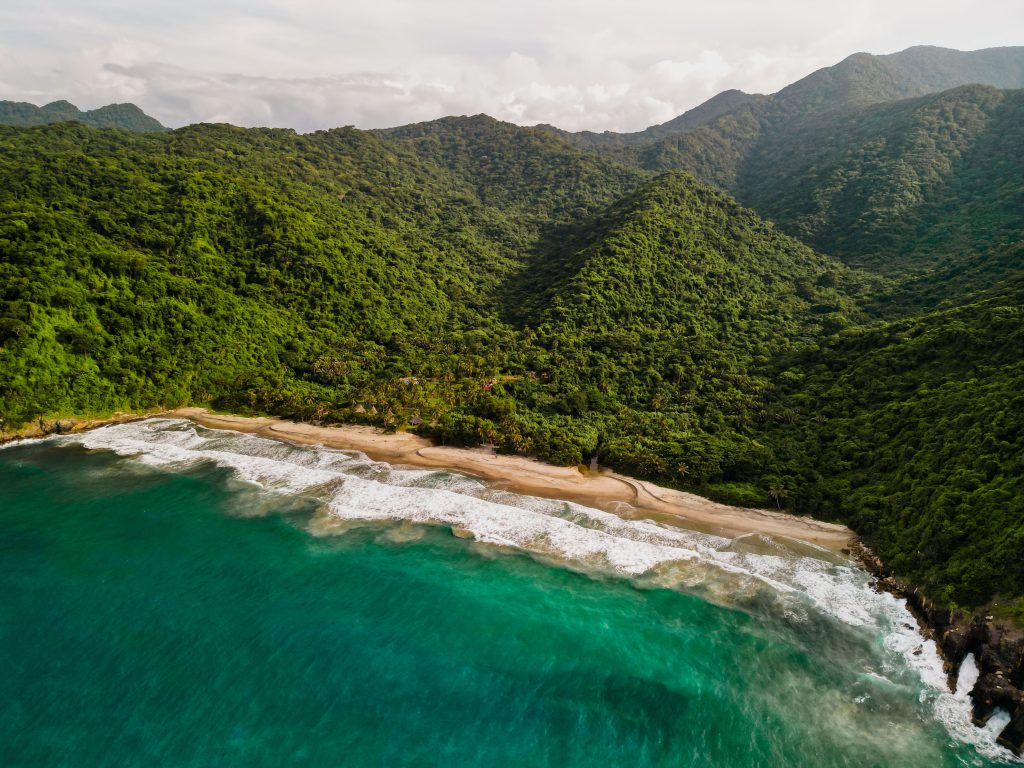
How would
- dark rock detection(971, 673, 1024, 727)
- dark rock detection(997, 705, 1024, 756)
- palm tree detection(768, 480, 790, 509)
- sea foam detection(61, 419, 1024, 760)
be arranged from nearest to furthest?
dark rock detection(997, 705, 1024, 756) → dark rock detection(971, 673, 1024, 727) → sea foam detection(61, 419, 1024, 760) → palm tree detection(768, 480, 790, 509)

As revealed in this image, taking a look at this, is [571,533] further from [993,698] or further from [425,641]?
[993,698]

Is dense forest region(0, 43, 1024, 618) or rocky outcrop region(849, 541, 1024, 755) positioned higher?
dense forest region(0, 43, 1024, 618)

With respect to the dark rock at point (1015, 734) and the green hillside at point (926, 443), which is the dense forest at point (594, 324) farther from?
the dark rock at point (1015, 734)

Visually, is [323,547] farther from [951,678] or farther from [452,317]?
[452,317]

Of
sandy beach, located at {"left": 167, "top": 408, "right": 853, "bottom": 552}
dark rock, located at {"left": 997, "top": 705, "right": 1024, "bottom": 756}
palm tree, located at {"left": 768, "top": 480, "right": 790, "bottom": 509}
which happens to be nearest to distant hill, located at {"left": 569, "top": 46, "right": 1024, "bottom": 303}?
palm tree, located at {"left": 768, "top": 480, "right": 790, "bottom": 509}

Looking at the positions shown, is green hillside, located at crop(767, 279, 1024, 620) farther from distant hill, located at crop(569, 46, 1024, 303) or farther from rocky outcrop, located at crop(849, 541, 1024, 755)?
distant hill, located at crop(569, 46, 1024, 303)

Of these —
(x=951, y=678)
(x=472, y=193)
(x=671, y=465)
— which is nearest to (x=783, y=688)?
(x=951, y=678)

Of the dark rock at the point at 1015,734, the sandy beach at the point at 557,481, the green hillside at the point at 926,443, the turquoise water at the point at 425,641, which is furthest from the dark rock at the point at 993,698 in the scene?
the sandy beach at the point at 557,481
